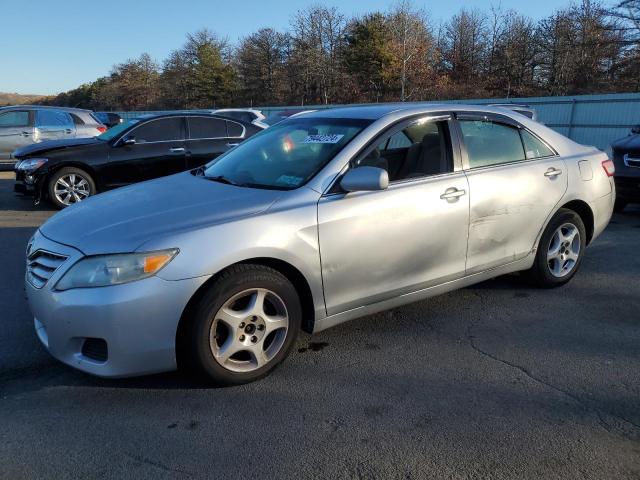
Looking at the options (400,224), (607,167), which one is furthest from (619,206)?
(400,224)

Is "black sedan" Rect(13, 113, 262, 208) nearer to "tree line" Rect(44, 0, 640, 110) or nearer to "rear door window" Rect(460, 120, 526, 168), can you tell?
"rear door window" Rect(460, 120, 526, 168)

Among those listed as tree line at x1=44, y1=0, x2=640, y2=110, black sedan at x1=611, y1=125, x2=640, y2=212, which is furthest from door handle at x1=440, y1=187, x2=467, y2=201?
tree line at x1=44, y1=0, x2=640, y2=110

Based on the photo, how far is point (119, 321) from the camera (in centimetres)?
269

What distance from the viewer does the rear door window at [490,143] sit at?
4039 millimetres

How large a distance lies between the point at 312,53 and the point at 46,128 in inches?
1696

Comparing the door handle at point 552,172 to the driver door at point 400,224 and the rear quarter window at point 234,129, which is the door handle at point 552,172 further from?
the rear quarter window at point 234,129

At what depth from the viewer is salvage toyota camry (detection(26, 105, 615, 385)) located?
2.77m

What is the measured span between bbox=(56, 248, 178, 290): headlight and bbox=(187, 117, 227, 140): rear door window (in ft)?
21.8

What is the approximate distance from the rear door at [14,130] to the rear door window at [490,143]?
11.1m

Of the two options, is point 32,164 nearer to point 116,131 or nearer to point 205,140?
point 116,131

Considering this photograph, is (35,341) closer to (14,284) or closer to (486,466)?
(14,284)

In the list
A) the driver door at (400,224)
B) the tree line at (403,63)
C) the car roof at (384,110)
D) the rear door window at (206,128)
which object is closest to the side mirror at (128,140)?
the rear door window at (206,128)

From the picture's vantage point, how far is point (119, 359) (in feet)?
9.02

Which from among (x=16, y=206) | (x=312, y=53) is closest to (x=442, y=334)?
(x=16, y=206)
